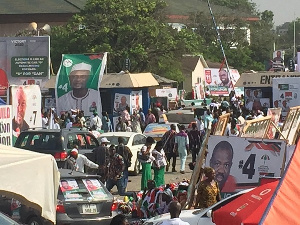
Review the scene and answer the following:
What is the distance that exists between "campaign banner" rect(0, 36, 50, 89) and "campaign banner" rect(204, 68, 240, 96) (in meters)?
19.0

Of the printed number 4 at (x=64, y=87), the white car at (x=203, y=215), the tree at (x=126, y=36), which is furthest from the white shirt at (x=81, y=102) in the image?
the tree at (x=126, y=36)

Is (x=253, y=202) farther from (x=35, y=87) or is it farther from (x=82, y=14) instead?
(x=82, y=14)

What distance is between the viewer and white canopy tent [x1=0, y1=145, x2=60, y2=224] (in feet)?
33.3

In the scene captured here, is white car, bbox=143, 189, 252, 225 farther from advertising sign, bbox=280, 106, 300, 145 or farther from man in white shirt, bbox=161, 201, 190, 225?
advertising sign, bbox=280, 106, 300, 145

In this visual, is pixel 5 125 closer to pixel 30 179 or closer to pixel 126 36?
pixel 30 179

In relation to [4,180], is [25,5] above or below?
above

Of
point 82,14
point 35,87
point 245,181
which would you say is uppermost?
point 82,14

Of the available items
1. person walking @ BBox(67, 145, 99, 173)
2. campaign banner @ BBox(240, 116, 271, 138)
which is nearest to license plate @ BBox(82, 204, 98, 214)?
person walking @ BBox(67, 145, 99, 173)

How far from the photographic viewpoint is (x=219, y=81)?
2169 inches

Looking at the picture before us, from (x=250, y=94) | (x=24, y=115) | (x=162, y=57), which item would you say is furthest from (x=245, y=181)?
(x=162, y=57)

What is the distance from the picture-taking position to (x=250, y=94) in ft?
132

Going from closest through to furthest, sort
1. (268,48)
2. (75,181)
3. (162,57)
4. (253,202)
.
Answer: (253,202), (75,181), (162,57), (268,48)

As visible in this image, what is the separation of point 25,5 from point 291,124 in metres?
76.0

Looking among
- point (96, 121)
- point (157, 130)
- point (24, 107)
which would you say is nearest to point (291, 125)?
point (24, 107)
